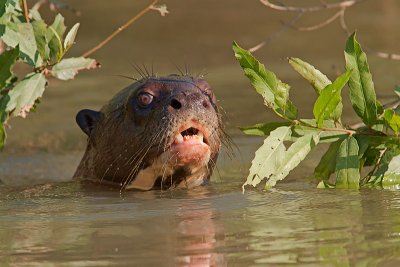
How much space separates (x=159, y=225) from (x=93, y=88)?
4.94m

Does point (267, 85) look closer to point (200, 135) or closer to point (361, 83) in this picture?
point (361, 83)

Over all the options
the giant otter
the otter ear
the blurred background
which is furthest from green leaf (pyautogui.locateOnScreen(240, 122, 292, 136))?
the blurred background

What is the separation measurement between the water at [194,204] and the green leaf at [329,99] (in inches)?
14.2

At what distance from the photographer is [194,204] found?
5184 millimetres

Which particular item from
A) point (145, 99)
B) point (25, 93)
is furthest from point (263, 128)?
point (25, 93)

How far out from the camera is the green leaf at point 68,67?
5871mm

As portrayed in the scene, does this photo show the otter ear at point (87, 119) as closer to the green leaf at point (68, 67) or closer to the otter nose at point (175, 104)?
the green leaf at point (68, 67)

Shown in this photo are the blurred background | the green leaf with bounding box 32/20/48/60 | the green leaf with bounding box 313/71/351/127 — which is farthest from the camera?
the blurred background

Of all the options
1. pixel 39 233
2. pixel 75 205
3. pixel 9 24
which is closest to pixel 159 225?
pixel 39 233

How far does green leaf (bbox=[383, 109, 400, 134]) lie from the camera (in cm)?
506

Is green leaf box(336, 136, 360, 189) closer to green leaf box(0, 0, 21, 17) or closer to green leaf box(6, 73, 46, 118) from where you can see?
green leaf box(6, 73, 46, 118)

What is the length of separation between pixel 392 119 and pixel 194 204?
91 cm

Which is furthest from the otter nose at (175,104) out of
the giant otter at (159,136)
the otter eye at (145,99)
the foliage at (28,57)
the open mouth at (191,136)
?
the foliage at (28,57)

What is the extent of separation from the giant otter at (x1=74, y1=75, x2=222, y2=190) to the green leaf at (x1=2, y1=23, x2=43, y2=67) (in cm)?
50
